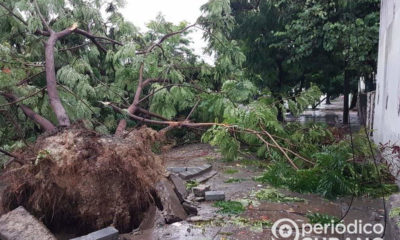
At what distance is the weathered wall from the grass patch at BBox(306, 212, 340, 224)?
1657 millimetres

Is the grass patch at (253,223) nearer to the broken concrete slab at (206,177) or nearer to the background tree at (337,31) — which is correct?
the broken concrete slab at (206,177)

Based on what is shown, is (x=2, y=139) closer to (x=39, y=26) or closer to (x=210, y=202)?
(x=39, y=26)

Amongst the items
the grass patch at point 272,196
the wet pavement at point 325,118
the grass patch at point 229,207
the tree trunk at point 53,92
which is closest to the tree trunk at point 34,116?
the tree trunk at point 53,92

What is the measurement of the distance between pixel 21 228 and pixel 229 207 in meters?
2.09

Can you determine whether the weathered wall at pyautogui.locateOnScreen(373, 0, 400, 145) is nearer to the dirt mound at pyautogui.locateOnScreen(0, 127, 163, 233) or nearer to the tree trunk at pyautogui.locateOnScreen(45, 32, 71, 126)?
the dirt mound at pyautogui.locateOnScreen(0, 127, 163, 233)

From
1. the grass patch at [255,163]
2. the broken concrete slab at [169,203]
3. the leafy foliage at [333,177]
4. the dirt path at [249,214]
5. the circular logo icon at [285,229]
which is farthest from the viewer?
the grass patch at [255,163]

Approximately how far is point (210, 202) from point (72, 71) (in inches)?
121

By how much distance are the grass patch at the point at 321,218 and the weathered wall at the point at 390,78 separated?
1.66 meters

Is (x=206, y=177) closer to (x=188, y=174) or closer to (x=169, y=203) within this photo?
(x=188, y=174)

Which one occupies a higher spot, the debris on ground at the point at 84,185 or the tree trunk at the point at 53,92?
the tree trunk at the point at 53,92

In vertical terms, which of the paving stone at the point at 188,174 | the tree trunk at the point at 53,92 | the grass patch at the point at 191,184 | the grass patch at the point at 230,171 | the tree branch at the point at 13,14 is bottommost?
the grass patch at the point at 191,184

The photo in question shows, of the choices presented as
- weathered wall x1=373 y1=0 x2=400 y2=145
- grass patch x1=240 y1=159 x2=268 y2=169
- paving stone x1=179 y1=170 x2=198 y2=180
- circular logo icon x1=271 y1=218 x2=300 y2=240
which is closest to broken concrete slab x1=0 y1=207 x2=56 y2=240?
circular logo icon x1=271 y1=218 x2=300 y2=240

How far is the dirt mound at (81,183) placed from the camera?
3.44 metres

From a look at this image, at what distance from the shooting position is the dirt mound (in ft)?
11.3
